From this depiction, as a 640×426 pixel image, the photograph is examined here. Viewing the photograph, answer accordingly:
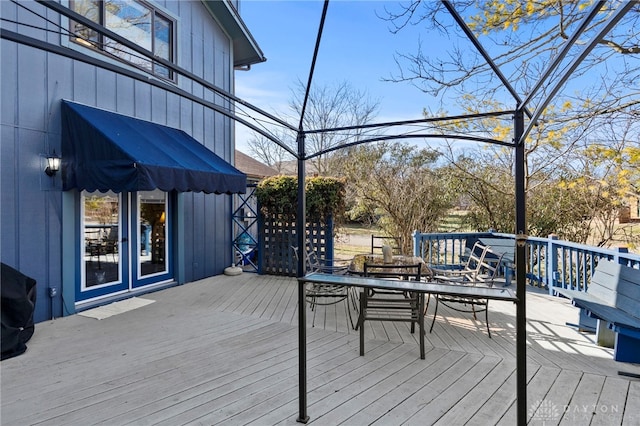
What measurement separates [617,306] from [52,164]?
7.47m

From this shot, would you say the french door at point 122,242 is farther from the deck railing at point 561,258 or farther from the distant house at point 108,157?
the deck railing at point 561,258

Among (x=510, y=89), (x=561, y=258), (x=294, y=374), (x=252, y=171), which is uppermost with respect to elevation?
(x=252, y=171)

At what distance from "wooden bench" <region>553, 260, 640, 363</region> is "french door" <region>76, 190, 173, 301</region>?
6854 mm

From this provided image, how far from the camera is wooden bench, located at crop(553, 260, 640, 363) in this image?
3.43m

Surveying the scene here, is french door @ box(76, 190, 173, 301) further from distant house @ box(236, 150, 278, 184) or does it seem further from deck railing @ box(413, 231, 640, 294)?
deck railing @ box(413, 231, 640, 294)

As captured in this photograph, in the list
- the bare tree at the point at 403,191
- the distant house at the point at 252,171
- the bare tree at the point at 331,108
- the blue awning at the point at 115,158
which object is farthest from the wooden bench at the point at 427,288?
the bare tree at the point at 331,108

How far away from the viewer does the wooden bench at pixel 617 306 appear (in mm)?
3429

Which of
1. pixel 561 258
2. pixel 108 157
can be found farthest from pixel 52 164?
→ pixel 561 258

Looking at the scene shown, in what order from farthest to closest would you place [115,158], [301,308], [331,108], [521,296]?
1. [331,108]
2. [115,158]
3. [301,308]
4. [521,296]

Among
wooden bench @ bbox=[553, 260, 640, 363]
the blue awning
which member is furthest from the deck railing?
the blue awning

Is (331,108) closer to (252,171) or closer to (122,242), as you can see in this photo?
(252,171)

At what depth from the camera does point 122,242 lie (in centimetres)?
646

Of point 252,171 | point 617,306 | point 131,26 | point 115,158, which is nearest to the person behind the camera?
point 617,306

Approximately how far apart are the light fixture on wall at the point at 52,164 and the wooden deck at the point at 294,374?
2167mm
